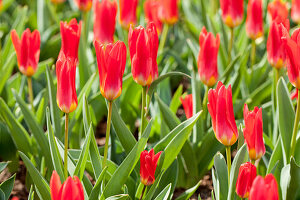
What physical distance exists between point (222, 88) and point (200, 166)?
2.77 ft

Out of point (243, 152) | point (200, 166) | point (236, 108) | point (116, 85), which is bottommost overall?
point (200, 166)

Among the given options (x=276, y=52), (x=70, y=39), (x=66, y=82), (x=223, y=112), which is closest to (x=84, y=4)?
(x=70, y=39)

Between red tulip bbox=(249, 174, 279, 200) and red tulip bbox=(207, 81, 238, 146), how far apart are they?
35 centimetres

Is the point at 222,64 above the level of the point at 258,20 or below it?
below

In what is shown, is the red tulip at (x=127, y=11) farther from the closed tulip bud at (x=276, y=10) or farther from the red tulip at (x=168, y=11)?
the closed tulip bud at (x=276, y=10)

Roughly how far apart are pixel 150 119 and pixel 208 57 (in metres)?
0.42

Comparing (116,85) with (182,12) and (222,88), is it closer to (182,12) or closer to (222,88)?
(222,88)

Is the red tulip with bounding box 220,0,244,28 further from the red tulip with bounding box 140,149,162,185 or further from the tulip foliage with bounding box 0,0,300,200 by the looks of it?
the red tulip with bounding box 140,149,162,185

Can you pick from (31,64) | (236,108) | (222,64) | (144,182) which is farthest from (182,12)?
(144,182)

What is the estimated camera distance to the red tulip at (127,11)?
273 cm

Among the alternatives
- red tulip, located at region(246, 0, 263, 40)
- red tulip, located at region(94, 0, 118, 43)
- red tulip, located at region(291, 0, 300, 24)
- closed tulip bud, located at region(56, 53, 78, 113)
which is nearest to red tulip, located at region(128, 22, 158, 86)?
closed tulip bud, located at region(56, 53, 78, 113)

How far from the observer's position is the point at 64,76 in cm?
162

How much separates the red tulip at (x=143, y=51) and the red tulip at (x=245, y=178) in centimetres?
44

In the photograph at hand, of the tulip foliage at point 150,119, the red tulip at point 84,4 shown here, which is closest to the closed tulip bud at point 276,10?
the tulip foliage at point 150,119
